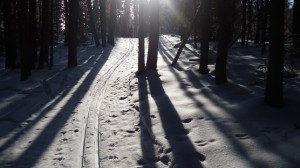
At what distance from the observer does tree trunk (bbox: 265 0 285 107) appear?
8578mm

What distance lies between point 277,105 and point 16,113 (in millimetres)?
7406

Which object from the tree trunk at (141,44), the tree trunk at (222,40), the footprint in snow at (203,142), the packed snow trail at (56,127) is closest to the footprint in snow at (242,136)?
the footprint in snow at (203,142)

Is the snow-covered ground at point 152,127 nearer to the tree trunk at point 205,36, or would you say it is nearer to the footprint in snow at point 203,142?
the footprint in snow at point 203,142

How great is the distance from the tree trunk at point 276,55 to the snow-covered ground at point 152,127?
34 cm

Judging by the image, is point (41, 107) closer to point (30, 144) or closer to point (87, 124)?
point (87, 124)

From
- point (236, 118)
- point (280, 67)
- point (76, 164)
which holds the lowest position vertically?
point (76, 164)

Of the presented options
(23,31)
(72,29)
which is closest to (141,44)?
(23,31)

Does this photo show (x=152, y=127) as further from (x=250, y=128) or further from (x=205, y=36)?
(x=205, y=36)

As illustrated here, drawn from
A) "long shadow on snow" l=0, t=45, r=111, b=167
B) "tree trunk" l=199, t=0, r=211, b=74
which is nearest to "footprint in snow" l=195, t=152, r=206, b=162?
"long shadow on snow" l=0, t=45, r=111, b=167

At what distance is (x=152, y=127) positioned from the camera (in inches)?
360

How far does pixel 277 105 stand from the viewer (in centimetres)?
892

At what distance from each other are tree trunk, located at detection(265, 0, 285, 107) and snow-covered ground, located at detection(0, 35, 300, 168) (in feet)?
1.12

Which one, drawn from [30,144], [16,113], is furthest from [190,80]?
[30,144]

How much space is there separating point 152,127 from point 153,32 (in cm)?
1005
